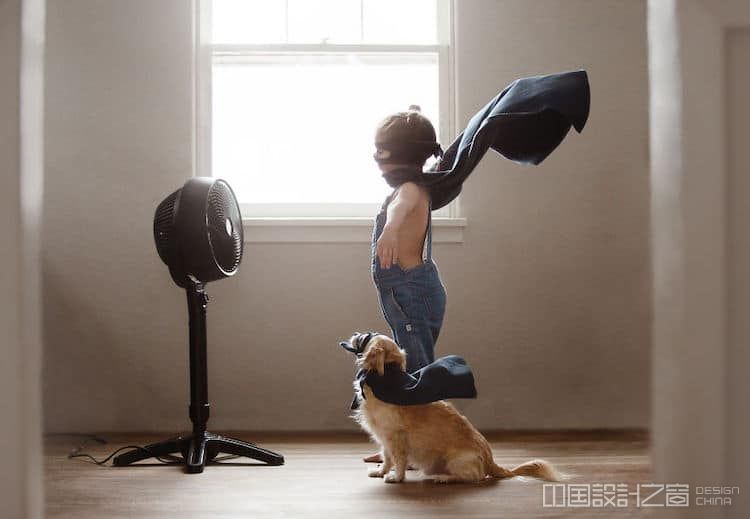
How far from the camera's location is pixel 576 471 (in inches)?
87.5

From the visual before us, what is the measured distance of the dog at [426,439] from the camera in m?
2.06

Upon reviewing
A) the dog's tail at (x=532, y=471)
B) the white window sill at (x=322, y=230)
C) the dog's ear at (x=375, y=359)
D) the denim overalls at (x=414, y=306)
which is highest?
the white window sill at (x=322, y=230)

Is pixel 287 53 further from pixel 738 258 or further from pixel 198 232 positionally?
pixel 738 258

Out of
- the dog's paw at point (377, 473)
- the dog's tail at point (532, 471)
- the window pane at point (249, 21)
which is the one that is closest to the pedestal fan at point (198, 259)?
the dog's paw at point (377, 473)

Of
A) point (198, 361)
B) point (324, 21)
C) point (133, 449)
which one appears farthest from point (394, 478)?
point (324, 21)

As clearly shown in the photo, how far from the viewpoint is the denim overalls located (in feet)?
7.14

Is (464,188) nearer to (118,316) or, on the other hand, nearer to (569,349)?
(569,349)

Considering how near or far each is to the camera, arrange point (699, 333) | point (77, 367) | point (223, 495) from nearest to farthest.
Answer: point (699, 333) → point (223, 495) → point (77, 367)

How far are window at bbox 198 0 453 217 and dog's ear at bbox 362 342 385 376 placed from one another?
1143 mm

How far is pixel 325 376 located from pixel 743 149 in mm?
2201

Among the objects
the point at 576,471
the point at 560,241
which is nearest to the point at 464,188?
the point at 560,241

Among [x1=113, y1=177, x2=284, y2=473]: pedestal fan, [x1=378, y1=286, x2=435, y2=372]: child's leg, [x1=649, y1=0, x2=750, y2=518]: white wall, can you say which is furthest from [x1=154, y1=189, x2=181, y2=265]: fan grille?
[x1=649, y1=0, x2=750, y2=518]: white wall

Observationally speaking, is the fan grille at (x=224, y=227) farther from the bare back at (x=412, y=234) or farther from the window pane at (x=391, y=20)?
the window pane at (x=391, y=20)

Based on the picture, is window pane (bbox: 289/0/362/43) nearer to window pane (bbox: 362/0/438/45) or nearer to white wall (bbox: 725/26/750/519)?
window pane (bbox: 362/0/438/45)
